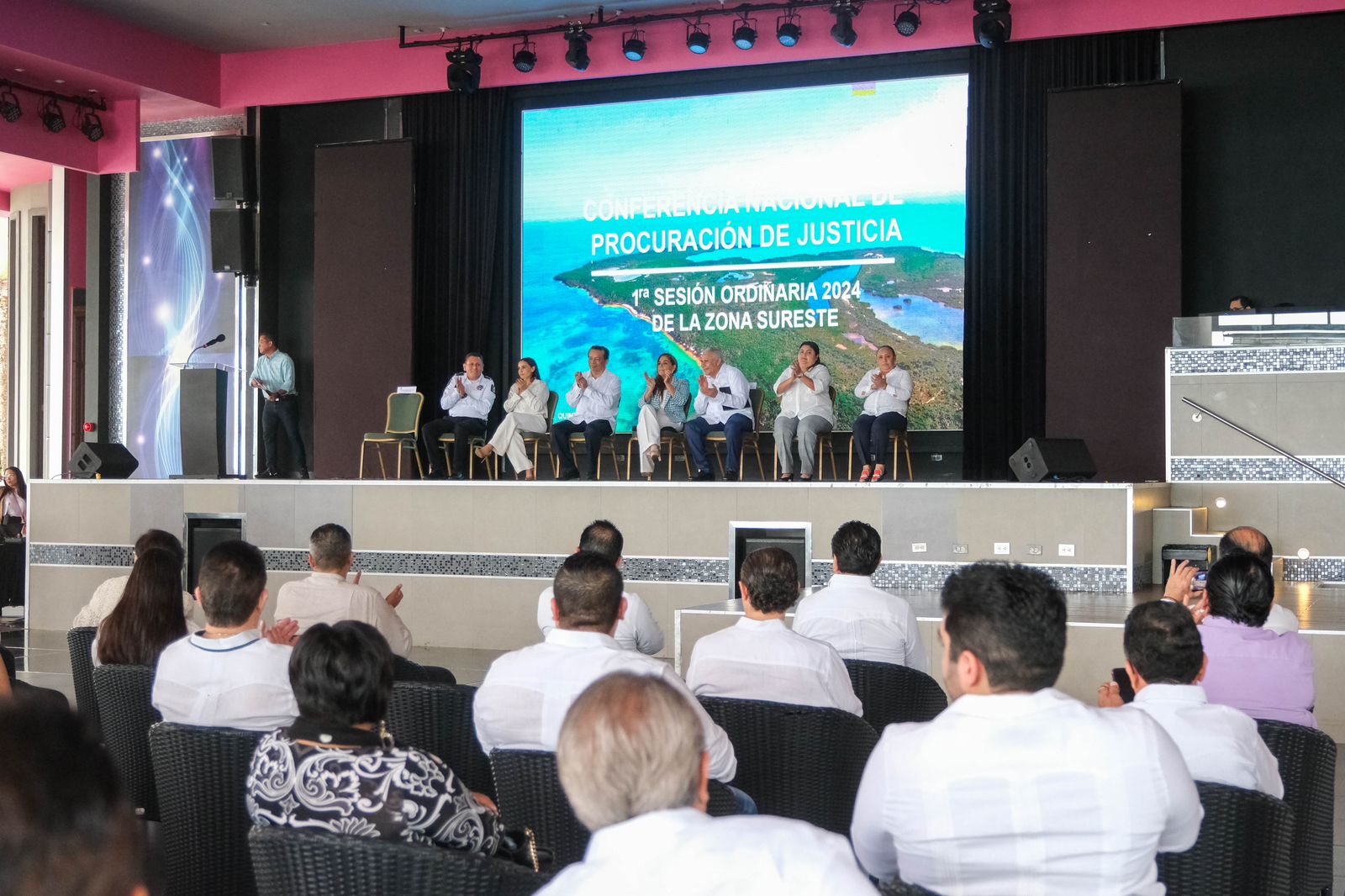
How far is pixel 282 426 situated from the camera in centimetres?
1038

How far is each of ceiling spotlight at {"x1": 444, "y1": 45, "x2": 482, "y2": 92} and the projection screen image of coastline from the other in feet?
1.81

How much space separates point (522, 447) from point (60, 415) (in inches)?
211

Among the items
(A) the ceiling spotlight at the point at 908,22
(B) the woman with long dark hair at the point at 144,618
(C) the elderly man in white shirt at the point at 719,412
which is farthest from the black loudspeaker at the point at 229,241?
(B) the woman with long dark hair at the point at 144,618

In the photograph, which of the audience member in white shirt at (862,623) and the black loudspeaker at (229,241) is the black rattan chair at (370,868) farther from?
the black loudspeaker at (229,241)

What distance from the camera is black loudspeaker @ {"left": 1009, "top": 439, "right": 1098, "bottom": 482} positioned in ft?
23.6

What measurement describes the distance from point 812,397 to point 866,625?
523cm

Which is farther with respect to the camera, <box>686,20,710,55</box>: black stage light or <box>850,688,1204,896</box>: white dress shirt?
<box>686,20,710,55</box>: black stage light

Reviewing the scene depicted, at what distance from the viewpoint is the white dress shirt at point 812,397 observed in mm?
8656

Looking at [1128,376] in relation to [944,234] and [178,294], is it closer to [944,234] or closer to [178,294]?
[944,234]

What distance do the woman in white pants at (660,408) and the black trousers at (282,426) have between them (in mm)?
2717

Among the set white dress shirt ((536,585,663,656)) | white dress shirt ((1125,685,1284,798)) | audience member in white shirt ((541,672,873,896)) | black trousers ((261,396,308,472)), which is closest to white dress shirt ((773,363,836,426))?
black trousers ((261,396,308,472))

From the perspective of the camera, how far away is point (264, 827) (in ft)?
5.62

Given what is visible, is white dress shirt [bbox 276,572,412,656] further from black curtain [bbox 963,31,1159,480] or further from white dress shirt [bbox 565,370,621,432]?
black curtain [bbox 963,31,1159,480]

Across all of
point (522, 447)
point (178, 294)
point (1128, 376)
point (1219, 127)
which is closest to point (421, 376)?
point (522, 447)
